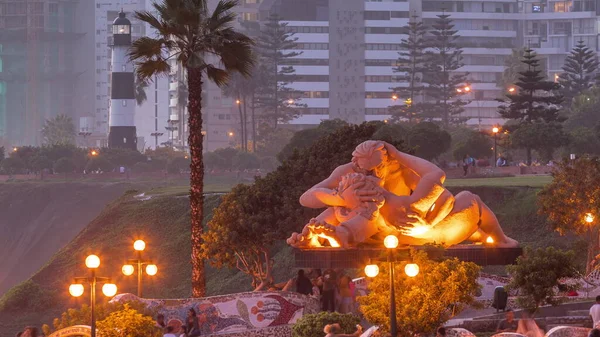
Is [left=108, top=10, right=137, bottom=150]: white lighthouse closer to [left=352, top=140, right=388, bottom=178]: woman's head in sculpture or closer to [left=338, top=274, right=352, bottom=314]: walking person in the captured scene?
[left=338, top=274, right=352, bottom=314]: walking person

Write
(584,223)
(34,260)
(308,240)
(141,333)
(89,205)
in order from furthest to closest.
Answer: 1. (89,205)
2. (34,260)
3. (584,223)
4. (308,240)
5. (141,333)

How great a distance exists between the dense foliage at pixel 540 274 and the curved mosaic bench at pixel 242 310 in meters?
5.56

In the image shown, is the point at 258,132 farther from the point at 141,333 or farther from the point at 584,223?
the point at 141,333

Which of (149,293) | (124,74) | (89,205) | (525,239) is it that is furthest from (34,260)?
(525,239)

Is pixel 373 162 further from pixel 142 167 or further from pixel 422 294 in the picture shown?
pixel 142 167

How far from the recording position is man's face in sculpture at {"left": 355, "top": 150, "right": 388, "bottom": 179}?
103 feet

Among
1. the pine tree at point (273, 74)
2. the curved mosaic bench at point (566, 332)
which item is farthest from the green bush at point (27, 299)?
the pine tree at point (273, 74)

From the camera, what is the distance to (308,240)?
31344 millimetres

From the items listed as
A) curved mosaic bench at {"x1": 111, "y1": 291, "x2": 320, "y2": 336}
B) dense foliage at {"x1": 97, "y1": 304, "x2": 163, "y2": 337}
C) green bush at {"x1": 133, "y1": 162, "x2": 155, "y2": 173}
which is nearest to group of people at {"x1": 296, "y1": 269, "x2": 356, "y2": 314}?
curved mosaic bench at {"x1": 111, "y1": 291, "x2": 320, "y2": 336}

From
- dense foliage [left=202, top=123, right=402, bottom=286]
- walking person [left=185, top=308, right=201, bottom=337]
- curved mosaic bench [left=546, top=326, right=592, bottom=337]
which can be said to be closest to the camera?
curved mosaic bench [left=546, top=326, right=592, bottom=337]

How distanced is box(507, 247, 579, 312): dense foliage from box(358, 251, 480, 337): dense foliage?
7.44 feet

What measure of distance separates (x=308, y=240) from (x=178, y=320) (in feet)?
12.3

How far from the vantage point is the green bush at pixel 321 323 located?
28.1m

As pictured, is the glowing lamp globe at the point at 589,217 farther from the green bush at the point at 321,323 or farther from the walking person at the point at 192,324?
the green bush at the point at 321,323
